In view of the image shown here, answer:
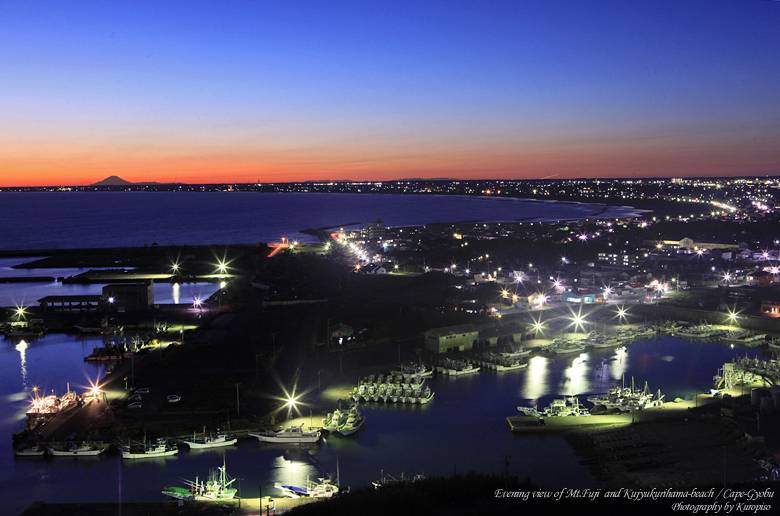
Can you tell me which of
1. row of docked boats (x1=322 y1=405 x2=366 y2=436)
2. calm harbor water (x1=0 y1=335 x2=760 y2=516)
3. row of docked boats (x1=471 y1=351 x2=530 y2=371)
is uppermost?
row of docked boats (x1=471 y1=351 x2=530 y2=371)

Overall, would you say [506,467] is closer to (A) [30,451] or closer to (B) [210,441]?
(B) [210,441]

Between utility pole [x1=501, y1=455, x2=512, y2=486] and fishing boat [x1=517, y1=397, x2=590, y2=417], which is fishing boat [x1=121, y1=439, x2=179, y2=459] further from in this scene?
fishing boat [x1=517, y1=397, x2=590, y2=417]

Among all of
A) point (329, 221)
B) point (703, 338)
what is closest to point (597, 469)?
point (703, 338)

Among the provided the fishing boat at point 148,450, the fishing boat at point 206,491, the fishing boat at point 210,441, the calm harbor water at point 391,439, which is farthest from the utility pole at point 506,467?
the fishing boat at point 148,450

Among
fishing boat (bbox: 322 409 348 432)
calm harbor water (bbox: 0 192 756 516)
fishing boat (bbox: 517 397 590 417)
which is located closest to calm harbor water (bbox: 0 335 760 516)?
calm harbor water (bbox: 0 192 756 516)

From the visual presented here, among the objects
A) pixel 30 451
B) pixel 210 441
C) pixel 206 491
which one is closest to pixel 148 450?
pixel 210 441

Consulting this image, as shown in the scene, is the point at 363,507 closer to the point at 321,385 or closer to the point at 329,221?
the point at 321,385
